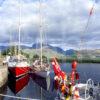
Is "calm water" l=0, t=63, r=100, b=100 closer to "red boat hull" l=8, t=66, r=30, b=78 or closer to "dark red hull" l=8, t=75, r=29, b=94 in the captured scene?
"dark red hull" l=8, t=75, r=29, b=94

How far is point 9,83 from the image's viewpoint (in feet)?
198

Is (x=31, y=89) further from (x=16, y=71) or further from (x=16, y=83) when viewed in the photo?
(x=16, y=71)

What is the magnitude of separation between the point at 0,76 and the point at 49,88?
832cm

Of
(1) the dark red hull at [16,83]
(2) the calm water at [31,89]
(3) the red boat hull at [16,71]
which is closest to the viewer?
(2) the calm water at [31,89]

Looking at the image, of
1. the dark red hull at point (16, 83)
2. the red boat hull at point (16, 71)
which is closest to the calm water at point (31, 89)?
the dark red hull at point (16, 83)

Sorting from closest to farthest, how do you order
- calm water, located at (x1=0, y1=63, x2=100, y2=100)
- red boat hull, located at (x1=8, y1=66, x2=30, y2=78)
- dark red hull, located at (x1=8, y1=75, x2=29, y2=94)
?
1. calm water, located at (x1=0, y1=63, x2=100, y2=100)
2. dark red hull, located at (x1=8, y1=75, x2=29, y2=94)
3. red boat hull, located at (x1=8, y1=66, x2=30, y2=78)

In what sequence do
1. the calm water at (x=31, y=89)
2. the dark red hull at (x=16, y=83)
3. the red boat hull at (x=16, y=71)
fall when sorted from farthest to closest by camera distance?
the red boat hull at (x=16, y=71)
the dark red hull at (x=16, y=83)
the calm water at (x=31, y=89)

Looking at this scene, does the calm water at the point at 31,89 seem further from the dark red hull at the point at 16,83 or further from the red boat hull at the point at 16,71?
the red boat hull at the point at 16,71

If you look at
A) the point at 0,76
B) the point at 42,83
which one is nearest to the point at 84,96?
the point at 0,76

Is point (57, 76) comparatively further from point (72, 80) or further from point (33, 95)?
point (33, 95)

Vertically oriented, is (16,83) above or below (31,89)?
above

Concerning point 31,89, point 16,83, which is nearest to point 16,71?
point 16,83

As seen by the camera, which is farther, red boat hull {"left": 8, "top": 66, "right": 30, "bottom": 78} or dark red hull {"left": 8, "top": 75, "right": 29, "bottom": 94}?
red boat hull {"left": 8, "top": 66, "right": 30, "bottom": 78}

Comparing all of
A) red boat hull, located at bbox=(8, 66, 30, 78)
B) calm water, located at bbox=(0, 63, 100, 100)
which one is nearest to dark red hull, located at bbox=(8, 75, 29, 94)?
calm water, located at bbox=(0, 63, 100, 100)
